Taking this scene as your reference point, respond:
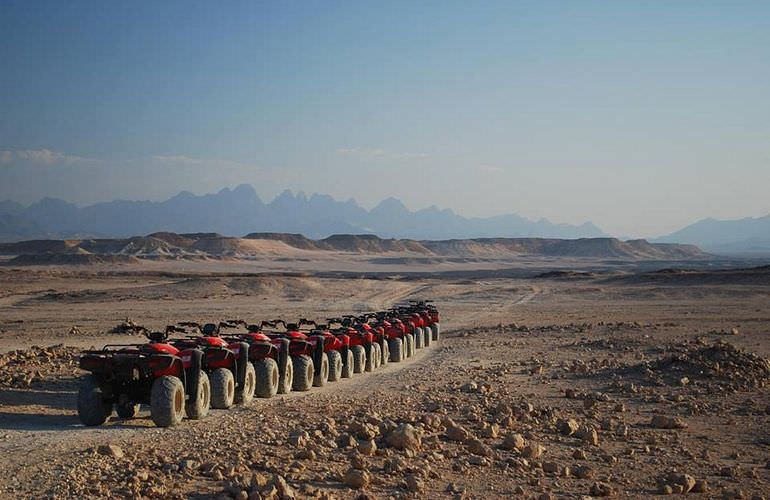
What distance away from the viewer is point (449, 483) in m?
7.90

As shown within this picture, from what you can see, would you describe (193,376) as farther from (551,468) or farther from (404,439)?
(551,468)

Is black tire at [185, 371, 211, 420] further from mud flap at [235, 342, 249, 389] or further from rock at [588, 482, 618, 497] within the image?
rock at [588, 482, 618, 497]

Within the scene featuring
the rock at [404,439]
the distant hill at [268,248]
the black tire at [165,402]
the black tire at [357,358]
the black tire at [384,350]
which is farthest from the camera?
the distant hill at [268,248]

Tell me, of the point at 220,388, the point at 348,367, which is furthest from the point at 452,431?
the point at 348,367

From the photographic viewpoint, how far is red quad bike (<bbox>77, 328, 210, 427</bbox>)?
32.6ft

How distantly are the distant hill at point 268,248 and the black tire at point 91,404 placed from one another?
95378 millimetres

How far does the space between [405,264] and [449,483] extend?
125m

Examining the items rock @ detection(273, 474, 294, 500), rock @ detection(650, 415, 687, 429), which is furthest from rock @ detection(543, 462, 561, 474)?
rock @ detection(650, 415, 687, 429)

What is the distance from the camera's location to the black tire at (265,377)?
1333cm

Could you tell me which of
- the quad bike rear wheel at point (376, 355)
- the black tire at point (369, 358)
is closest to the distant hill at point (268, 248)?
the quad bike rear wheel at point (376, 355)

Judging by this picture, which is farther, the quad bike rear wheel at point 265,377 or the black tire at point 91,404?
the quad bike rear wheel at point 265,377

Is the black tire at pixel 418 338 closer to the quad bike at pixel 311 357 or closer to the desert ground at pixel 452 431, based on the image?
the desert ground at pixel 452 431

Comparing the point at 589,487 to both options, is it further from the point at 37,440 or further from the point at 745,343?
the point at 745,343

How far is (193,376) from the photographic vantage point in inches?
422
